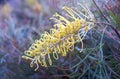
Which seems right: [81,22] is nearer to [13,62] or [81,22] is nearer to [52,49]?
[52,49]

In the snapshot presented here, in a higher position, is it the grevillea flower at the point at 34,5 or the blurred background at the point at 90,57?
the grevillea flower at the point at 34,5

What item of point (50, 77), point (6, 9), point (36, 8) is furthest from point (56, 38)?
point (6, 9)

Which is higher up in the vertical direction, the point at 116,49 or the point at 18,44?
the point at 18,44

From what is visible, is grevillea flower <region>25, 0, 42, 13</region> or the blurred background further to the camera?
grevillea flower <region>25, 0, 42, 13</region>

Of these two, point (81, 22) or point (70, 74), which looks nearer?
point (81, 22)

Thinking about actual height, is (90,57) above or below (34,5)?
below

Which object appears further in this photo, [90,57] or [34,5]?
[34,5]

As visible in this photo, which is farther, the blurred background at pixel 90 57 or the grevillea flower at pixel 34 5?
the grevillea flower at pixel 34 5

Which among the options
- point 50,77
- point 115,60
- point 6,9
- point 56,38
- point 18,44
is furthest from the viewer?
point 6,9

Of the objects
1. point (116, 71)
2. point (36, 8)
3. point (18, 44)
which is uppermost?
point (36, 8)

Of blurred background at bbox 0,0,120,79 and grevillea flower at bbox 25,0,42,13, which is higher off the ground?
grevillea flower at bbox 25,0,42,13

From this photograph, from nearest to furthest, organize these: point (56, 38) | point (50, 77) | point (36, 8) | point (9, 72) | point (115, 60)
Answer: point (56, 38)
point (115, 60)
point (50, 77)
point (9, 72)
point (36, 8)
